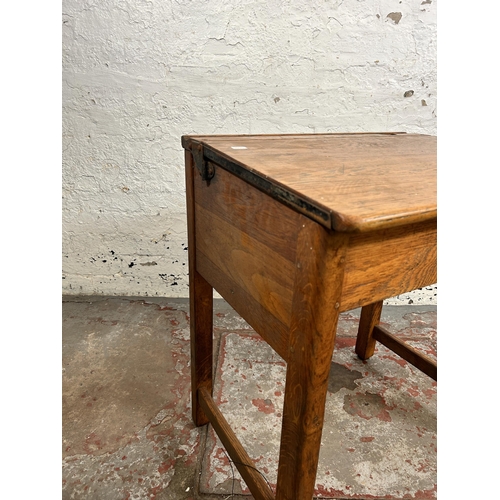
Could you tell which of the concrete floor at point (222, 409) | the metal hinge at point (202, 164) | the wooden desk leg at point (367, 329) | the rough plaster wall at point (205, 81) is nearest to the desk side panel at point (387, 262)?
the metal hinge at point (202, 164)

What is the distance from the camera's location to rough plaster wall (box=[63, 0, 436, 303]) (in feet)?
6.04

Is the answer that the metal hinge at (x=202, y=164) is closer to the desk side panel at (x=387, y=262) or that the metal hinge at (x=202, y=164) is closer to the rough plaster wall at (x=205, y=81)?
the desk side panel at (x=387, y=262)

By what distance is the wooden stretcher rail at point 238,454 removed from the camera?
1087mm

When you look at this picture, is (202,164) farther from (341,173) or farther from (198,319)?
(198,319)

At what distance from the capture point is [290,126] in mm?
2004

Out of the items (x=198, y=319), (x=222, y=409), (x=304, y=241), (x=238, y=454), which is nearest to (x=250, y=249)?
(x=304, y=241)

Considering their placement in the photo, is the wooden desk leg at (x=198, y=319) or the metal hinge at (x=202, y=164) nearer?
the metal hinge at (x=202, y=164)

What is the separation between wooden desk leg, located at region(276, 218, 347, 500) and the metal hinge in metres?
0.43

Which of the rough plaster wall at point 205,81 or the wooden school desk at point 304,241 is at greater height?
the rough plaster wall at point 205,81

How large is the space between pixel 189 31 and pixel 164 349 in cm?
144

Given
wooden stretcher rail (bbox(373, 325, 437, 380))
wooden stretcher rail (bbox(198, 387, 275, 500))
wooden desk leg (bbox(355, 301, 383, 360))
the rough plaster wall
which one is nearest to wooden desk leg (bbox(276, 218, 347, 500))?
wooden stretcher rail (bbox(198, 387, 275, 500))

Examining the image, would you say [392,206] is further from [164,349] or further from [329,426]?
[164,349]

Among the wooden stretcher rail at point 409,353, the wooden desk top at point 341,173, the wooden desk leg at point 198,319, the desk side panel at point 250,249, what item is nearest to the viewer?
the wooden desk top at point 341,173

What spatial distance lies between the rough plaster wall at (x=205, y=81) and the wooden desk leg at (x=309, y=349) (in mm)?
1431
